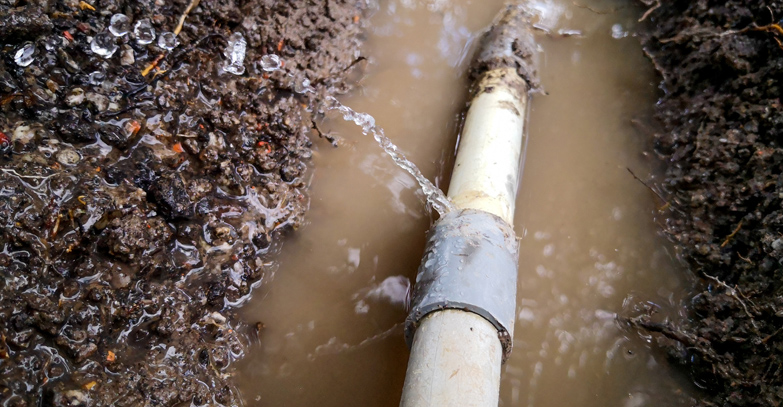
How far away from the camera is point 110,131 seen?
211cm

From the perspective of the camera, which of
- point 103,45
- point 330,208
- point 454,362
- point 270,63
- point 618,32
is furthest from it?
point 618,32

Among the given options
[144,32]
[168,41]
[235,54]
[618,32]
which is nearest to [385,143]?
[235,54]

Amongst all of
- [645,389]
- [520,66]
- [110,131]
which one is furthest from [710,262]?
[110,131]

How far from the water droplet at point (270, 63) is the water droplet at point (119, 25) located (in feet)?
2.14

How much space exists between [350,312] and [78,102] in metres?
1.45

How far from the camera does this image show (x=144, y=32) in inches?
91.0

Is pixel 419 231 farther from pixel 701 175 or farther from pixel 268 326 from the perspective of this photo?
pixel 701 175

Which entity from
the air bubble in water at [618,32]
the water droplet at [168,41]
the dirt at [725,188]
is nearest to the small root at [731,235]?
the dirt at [725,188]

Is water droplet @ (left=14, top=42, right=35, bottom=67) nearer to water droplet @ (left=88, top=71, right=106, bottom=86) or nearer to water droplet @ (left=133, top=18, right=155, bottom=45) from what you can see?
water droplet @ (left=88, top=71, right=106, bottom=86)

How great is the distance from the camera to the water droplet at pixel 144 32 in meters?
2.29

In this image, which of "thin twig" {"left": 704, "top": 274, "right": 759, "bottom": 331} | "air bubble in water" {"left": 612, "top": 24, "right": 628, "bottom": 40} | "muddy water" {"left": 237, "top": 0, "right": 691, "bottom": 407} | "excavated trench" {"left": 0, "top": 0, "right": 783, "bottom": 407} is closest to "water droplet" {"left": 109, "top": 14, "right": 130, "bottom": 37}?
"excavated trench" {"left": 0, "top": 0, "right": 783, "bottom": 407}

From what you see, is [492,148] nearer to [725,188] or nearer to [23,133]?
[725,188]

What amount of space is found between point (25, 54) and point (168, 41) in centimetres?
57

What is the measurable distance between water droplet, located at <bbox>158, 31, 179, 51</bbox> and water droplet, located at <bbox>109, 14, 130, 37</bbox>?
142mm
